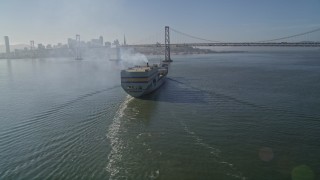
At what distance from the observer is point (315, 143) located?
1573 centimetres

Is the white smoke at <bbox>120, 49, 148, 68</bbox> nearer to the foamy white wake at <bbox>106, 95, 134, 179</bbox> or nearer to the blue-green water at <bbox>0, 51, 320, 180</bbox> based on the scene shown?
the blue-green water at <bbox>0, 51, 320, 180</bbox>

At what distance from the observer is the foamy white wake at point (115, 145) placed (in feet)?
42.8

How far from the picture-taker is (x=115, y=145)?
1605 centimetres

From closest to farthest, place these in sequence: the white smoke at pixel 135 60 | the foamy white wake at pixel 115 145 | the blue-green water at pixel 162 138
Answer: the blue-green water at pixel 162 138 → the foamy white wake at pixel 115 145 → the white smoke at pixel 135 60

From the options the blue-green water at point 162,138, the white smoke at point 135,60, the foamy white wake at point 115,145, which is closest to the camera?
the blue-green water at point 162,138

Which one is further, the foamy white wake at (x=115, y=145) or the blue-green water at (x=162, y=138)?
the foamy white wake at (x=115, y=145)

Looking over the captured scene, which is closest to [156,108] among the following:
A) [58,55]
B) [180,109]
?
[180,109]

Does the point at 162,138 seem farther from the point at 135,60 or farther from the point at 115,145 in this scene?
the point at 135,60

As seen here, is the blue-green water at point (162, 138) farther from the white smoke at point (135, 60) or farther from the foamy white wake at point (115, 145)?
the white smoke at point (135, 60)

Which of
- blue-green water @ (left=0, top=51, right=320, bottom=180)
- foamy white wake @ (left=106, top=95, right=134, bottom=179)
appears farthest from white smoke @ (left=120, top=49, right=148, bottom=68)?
foamy white wake @ (left=106, top=95, right=134, bottom=179)

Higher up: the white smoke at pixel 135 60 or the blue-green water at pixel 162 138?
the white smoke at pixel 135 60

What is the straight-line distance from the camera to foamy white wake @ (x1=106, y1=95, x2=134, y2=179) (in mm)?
13060

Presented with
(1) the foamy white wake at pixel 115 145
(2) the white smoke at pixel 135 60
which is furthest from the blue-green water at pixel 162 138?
(2) the white smoke at pixel 135 60

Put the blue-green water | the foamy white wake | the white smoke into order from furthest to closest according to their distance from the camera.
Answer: the white smoke < the foamy white wake < the blue-green water
